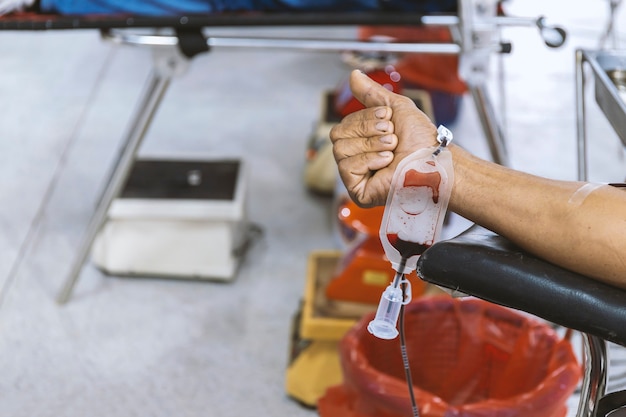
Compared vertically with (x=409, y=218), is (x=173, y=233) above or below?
below

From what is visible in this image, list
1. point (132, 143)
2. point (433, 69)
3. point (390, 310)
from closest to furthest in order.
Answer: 1. point (390, 310)
2. point (132, 143)
3. point (433, 69)

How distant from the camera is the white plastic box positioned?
2.13m

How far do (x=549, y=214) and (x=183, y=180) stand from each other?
1413 mm

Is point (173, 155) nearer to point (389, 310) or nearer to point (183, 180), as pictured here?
point (183, 180)

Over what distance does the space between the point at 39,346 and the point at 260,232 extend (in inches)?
27.9

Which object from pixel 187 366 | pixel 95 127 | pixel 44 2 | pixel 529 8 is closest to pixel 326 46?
pixel 44 2

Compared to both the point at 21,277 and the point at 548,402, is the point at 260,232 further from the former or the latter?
the point at 548,402

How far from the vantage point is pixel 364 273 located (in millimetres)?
1856

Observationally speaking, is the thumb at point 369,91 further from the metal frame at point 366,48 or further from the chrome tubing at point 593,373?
the metal frame at point 366,48

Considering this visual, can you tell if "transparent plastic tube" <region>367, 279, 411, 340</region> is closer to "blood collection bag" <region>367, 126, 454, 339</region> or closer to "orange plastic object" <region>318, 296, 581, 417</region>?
"blood collection bag" <region>367, 126, 454, 339</region>

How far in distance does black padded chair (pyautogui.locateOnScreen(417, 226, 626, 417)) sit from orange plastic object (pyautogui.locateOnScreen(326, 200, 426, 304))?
34.9 inches

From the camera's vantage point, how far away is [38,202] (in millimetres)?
2486

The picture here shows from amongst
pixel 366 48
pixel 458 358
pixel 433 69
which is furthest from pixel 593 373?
pixel 433 69

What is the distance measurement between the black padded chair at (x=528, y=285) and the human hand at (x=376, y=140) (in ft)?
0.54
